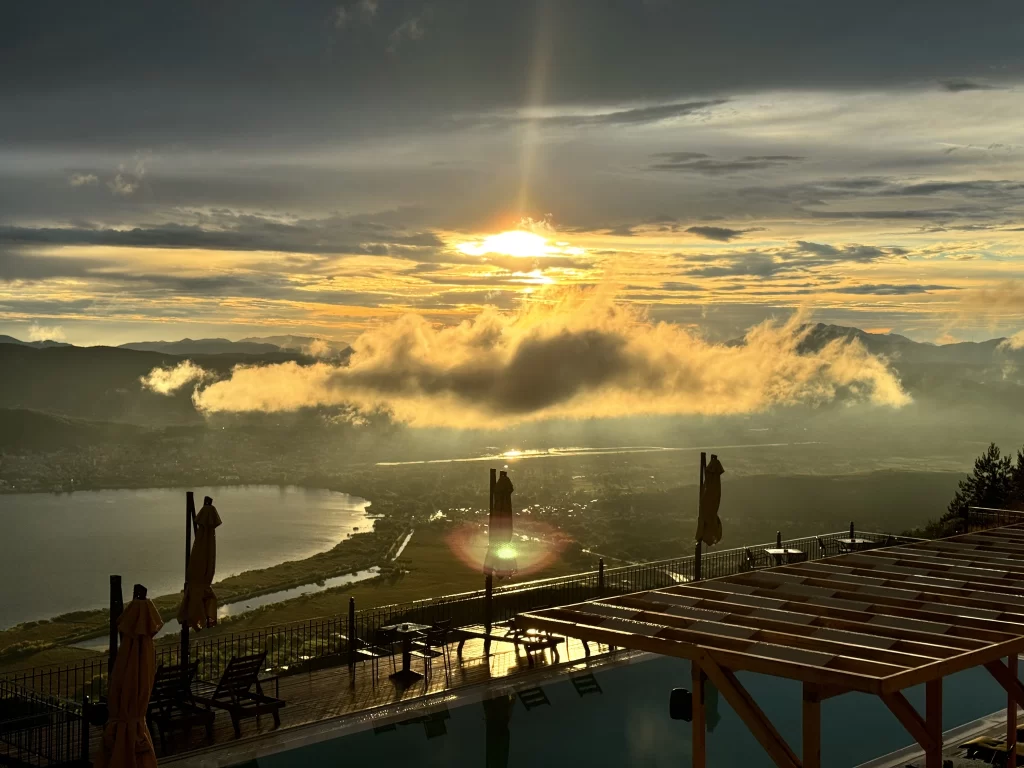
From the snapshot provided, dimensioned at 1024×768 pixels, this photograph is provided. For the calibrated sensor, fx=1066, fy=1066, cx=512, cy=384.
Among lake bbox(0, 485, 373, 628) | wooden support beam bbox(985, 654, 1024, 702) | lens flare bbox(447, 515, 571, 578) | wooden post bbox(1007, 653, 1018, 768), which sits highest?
wooden support beam bbox(985, 654, 1024, 702)

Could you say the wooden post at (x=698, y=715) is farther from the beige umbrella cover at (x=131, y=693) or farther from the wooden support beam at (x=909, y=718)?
the beige umbrella cover at (x=131, y=693)

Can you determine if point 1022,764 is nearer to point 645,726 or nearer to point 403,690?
point 645,726

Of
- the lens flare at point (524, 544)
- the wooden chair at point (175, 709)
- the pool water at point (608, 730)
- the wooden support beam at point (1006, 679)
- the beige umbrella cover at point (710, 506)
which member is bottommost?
the lens flare at point (524, 544)

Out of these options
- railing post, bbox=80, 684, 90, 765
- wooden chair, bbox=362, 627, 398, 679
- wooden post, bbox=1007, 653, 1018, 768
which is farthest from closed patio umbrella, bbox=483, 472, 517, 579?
wooden post, bbox=1007, 653, 1018, 768

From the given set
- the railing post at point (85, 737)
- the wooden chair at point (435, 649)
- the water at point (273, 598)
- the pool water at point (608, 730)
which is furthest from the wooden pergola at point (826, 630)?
the water at point (273, 598)

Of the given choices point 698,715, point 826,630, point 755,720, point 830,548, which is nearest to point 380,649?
point 698,715

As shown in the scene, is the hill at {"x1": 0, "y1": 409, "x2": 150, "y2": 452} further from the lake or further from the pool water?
the pool water

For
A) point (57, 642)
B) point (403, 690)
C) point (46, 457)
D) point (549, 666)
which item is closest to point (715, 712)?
point (549, 666)
